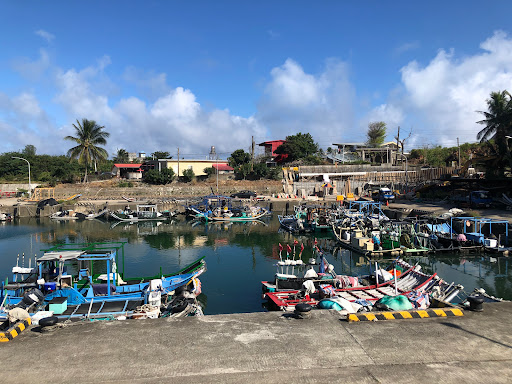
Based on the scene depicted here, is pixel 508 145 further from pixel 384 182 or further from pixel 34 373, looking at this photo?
pixel 34 373

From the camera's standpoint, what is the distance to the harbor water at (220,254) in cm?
1950

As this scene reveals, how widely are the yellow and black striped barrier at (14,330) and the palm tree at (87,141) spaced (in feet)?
180

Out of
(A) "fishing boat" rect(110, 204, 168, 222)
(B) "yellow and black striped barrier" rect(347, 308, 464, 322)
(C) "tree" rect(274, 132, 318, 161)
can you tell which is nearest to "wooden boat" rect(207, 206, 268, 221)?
(A) "fishing boat" rect(110, 204, 168, 222)

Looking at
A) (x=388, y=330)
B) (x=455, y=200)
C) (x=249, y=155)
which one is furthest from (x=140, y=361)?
(x=249, y=155)

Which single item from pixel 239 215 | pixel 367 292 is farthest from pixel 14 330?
pixel 239 215

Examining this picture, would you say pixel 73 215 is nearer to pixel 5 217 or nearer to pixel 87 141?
pixel 5 217

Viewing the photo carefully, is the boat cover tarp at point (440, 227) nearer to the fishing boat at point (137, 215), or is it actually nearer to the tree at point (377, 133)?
the fishing boat at point (137, 215)

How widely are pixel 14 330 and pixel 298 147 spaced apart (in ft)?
204

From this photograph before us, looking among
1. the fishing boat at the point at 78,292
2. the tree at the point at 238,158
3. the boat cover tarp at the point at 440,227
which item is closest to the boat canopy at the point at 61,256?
the fishing boat at the point at 78,292

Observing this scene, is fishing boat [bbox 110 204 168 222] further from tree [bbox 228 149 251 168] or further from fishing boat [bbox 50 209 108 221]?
tree [bbox 228 149 251 168]

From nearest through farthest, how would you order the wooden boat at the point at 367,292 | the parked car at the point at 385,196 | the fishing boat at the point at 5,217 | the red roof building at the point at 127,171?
1. the wooden boat at the point at 367,292
2. the fishing boat at the point at 5,217
3. the parked car at the point at 385,196
4. the red roof building at the point at 127,171

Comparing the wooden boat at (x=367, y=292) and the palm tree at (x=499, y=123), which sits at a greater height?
the palm tree at (x=499, y=123)

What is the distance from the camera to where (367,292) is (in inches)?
607

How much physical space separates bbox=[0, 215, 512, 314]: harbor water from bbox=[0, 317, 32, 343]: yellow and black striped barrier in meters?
6.64
